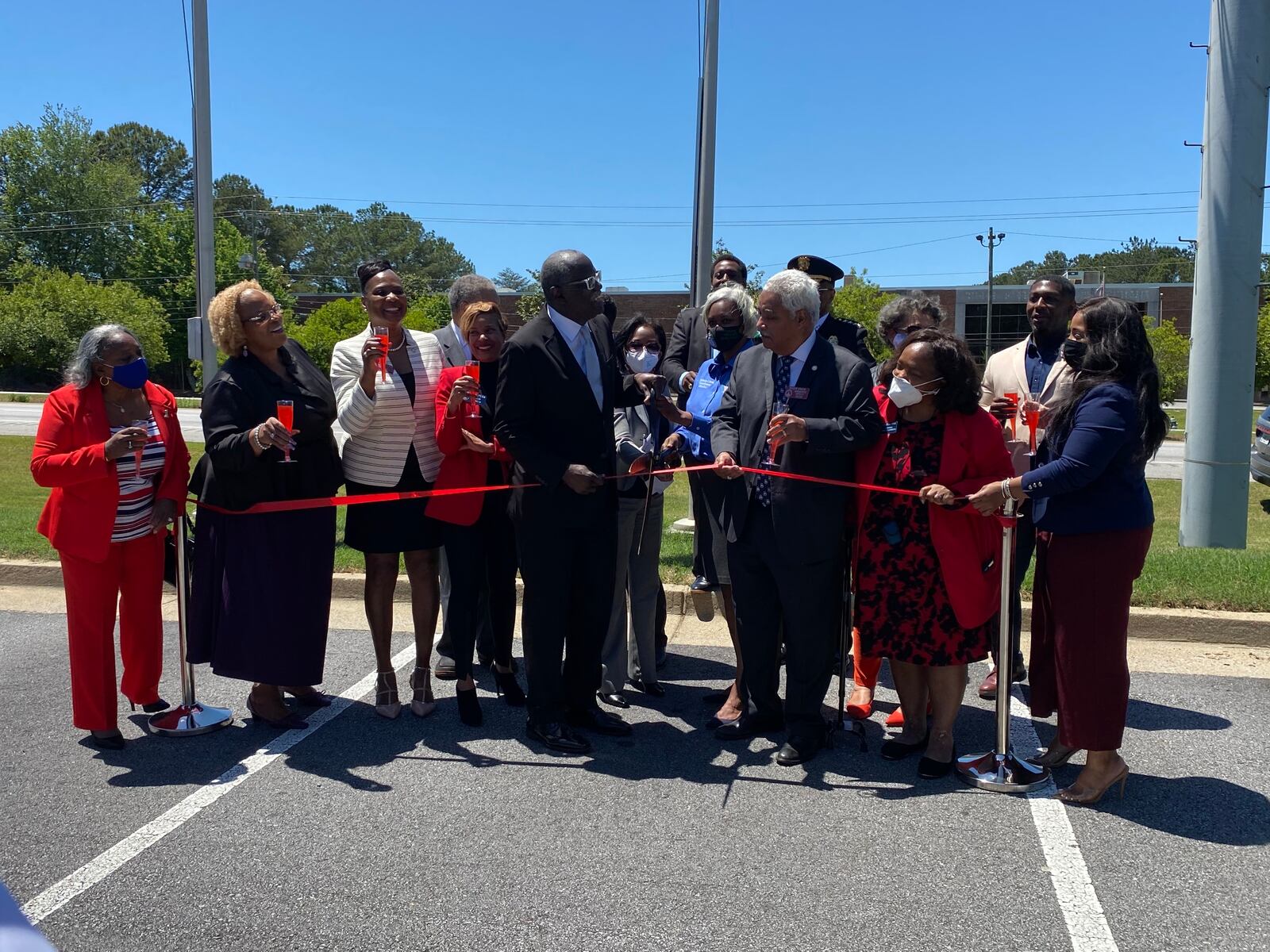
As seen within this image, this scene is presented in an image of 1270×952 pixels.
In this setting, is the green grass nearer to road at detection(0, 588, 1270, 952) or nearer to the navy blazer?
road at detection(0, 588, 1270, 952)

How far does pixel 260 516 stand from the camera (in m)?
5.17

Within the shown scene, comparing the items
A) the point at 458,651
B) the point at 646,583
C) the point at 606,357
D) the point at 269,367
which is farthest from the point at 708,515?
the point at 269,367

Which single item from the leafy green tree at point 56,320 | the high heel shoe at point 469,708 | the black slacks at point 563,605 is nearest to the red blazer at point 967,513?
the black slacks at point 563,605

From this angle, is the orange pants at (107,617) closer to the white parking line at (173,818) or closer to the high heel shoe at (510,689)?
the white parking line at (173,818)

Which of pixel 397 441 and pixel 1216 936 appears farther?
pixel 397 441

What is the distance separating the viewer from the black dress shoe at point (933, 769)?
15.5 feet

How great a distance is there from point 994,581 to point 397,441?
2.95 metres

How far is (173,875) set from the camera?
378 cm

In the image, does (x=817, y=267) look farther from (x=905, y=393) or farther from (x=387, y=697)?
(x=387, y=697)

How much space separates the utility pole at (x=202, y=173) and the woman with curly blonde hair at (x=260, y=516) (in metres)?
6.28

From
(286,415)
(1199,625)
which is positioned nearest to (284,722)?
(286,415)

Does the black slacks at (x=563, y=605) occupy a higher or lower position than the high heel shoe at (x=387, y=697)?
higher

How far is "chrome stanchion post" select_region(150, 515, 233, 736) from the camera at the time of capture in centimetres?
527

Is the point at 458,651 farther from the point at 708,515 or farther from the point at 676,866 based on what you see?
the point at 676,866
